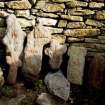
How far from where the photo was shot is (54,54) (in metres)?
5.04

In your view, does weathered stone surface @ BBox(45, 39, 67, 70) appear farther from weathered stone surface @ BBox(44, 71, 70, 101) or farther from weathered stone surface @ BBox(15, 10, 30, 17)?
weathered stone surface @ BBox(15, 10, 30, 17)

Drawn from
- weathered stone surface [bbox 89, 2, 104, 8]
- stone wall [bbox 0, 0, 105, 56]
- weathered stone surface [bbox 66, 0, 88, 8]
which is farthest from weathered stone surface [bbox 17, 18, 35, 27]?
weathered stone surface [bbox 89, 2, 104, 8]

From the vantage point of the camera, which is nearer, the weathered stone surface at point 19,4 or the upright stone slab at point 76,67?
the upright stone slab at point 76,67

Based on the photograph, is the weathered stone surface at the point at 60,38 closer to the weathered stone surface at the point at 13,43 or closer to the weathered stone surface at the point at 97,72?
the weathered stone surface at the point at 13,43

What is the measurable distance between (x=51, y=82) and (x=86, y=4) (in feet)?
4.37

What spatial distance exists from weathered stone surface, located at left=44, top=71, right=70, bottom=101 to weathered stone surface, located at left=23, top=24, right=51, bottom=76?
207 mm

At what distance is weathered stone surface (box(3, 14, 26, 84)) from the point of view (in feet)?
16.1

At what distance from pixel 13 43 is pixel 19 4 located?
68 cm

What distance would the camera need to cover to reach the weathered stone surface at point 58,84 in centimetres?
484

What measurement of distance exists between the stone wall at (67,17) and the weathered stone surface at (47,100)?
0.95 m

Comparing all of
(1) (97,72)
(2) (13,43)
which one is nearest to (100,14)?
(1) (97,72)

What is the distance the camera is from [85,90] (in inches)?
198

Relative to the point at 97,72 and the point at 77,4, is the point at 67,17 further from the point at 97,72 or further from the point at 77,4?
the point at 97,72

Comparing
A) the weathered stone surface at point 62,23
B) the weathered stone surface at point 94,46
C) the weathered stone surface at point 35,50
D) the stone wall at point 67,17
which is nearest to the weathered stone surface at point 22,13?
the stone wall at point 67,17
